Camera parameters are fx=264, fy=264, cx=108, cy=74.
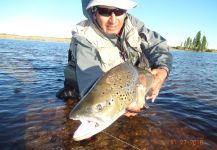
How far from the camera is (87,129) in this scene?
7.72 feet

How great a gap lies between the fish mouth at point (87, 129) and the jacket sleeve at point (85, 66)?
0.77 meters

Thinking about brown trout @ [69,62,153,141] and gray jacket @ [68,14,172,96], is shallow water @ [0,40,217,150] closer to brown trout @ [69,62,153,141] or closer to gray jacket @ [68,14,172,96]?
gray jacket @ [68,14,172,96]

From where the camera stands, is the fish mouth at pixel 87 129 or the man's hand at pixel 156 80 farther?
the man's hand at pixel 156 80

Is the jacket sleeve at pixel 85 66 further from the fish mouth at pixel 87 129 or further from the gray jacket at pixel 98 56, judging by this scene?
the fish mouth at pixel 87 129

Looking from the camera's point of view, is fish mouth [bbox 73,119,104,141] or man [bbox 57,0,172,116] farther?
man [bbox 57,0,172,116]

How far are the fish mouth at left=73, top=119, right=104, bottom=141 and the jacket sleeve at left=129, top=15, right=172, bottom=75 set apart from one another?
74.8 inches

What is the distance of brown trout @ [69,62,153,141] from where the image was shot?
2.36 meters

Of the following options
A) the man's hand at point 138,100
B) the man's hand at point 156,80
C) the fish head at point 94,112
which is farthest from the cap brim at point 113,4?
the fish head at point 94,112

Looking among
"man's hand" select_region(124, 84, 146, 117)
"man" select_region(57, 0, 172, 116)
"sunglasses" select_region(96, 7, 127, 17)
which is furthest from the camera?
"sunglasses" select_region(96, 7, 127, 17)

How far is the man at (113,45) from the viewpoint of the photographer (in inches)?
138

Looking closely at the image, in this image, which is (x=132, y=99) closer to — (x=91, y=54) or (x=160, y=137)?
(x=91, y=54)
